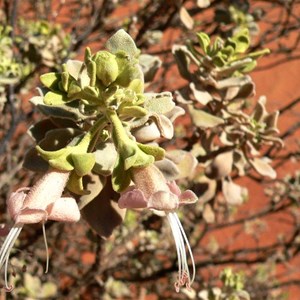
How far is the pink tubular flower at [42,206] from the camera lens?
32.7 inches

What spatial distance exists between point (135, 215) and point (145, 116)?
169 centimetres

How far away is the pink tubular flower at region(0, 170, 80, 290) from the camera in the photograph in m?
0.83

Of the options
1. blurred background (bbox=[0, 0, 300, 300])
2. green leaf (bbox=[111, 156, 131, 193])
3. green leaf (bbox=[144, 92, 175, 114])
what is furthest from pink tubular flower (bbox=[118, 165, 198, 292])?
blurred background (bbox=[0, 0, 300, 300])

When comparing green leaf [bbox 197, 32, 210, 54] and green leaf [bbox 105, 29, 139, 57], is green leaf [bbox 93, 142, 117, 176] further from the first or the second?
green leaf [bbox 197, 32, 210, 54]

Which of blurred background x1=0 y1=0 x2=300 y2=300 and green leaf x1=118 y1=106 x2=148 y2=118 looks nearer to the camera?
green leaf x1=118 y1=106 x2=148 y2=118

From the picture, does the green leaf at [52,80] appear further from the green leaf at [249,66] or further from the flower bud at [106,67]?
the green leaf at [249,66]

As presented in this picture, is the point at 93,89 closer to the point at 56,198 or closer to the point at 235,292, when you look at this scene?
the point at 56,198

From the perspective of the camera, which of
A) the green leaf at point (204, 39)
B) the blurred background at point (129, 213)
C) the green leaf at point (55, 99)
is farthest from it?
the blurred background at point (129, 213)

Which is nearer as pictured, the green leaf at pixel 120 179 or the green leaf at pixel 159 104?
the green leaf at pixel 120 179

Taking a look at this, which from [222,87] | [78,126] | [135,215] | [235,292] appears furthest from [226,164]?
[135,215]

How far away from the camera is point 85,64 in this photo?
0.95 metres

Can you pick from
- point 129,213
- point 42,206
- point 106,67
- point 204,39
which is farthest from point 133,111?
point 129,213

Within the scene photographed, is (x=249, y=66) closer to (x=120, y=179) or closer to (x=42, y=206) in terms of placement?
(x=120, y=179)

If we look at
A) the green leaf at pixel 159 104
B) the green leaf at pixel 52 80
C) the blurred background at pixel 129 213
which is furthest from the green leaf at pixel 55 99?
the blurred background at pixel 129 213
